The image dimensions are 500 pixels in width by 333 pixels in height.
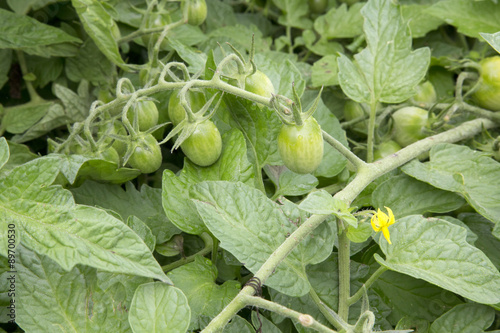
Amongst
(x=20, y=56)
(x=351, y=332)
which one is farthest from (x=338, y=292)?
(x=20, y=56)

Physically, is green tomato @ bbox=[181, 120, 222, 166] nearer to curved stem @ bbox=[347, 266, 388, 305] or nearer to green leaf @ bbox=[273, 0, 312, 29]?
curved stem @ bbox=[347, 266, 388, 305]

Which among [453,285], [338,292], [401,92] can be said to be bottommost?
[338,292]

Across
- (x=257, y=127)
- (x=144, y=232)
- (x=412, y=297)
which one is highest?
(x=257, y=127)

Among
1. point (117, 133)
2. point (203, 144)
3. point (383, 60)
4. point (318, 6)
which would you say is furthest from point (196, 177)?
point (318, 6)

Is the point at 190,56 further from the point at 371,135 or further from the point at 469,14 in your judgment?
the point at 469,14

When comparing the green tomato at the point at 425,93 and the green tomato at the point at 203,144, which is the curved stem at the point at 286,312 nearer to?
the green tomato at the point at 203,144

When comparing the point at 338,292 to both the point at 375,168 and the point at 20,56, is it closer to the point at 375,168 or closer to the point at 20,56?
the point at 375,168
